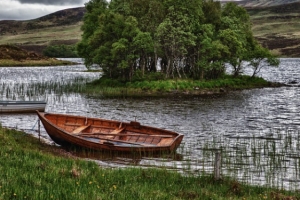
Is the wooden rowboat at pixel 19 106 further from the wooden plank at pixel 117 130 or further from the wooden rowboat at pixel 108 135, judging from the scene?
the wooden plank at pixel 117 130

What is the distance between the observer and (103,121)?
2880 centimetres

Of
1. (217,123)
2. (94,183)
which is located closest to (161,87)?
(217,123)

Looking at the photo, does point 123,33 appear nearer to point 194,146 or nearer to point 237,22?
point 237,22

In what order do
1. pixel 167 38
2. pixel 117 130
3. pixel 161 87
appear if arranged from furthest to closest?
pixel 167 38
pixel 161 87
pixel 117 130

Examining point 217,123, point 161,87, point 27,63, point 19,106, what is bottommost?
point 217,123

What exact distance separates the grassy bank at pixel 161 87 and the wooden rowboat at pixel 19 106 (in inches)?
734

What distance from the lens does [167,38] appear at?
6178 centimetres

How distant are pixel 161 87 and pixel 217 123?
2479 centimetres

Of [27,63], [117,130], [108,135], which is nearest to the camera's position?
[108,135]

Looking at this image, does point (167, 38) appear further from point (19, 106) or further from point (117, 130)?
point (117, 130)

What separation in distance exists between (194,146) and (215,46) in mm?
40725

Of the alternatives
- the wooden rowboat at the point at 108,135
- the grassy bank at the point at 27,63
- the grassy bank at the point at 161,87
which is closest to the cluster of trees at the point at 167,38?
the grassy bank at the point at 161,87

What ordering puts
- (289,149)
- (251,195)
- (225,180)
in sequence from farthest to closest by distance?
1. (289,149)
2. (225,180)
3. (251,195)

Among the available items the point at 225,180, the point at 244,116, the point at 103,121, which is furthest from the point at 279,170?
the point at 244,116
